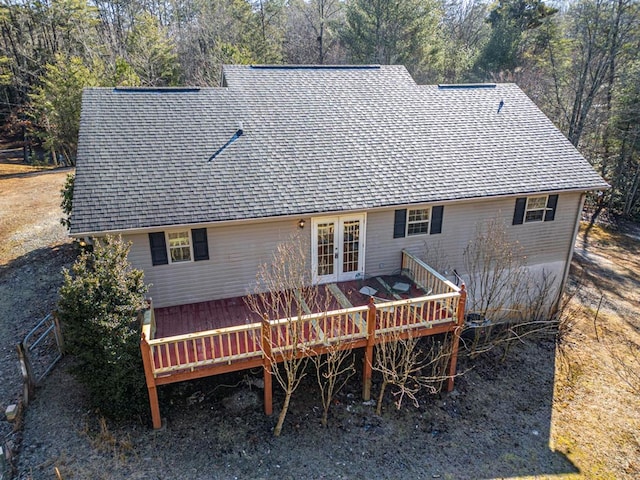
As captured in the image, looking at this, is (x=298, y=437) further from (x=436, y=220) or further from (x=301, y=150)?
(x=301, y=150)

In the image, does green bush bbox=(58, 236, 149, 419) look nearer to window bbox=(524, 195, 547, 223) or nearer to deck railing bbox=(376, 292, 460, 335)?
deck railing bbox=(376, 292, 460, 335)

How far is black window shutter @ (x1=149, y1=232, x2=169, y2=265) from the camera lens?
9.59 m

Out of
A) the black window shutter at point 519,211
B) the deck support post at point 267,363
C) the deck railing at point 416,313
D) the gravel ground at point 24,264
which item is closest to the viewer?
the deck support post at point 267,363

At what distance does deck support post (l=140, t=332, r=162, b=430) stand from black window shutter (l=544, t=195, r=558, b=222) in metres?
10.9

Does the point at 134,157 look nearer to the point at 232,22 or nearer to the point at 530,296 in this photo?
the point at 530,296

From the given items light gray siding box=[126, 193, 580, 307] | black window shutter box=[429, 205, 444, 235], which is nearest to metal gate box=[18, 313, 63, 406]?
light gray siding box=[126, 193, 580, 307]

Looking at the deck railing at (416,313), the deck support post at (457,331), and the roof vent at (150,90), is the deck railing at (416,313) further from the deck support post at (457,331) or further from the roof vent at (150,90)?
the roof vent at (150,90)

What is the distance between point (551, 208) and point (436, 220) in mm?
3599

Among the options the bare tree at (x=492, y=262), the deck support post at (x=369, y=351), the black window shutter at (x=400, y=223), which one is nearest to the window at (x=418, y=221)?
the black window shutter at (x=400, y=223)

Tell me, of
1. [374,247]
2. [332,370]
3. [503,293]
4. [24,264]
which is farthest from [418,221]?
[24,264]

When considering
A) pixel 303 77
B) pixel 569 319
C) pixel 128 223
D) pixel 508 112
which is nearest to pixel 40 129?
pixel 303 77

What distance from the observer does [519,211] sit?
1209 cm

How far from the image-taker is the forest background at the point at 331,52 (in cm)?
2392

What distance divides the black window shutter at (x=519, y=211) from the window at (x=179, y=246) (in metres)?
8.62
